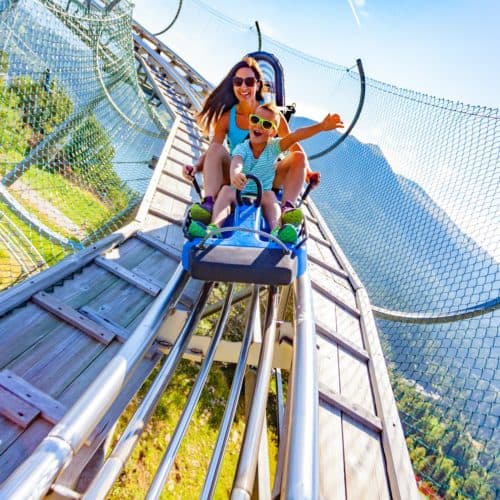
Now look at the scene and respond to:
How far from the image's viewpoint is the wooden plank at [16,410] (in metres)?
0.88

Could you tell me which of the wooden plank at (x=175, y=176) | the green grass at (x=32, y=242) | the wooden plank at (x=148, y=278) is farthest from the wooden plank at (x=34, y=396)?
the wooden plank at (x=175, y=176)

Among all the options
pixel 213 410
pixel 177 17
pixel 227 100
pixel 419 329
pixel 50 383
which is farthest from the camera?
pixel 177 17

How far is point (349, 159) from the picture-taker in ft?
10.5

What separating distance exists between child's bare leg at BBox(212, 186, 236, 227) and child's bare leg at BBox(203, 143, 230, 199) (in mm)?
80

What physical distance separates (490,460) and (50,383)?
1395 millimetres

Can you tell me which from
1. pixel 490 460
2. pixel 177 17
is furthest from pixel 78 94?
pixel 177 17

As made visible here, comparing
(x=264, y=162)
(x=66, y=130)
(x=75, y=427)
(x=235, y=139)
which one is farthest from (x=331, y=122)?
(x=66, y=130)

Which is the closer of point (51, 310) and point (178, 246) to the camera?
point (51, 310)

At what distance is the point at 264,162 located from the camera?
1.51 meters

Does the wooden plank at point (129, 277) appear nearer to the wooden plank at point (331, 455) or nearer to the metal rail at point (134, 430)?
the metal rail at point (134, 430)

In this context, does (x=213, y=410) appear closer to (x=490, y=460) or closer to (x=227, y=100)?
(x=490, y=460)

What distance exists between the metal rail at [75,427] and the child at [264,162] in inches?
17.5

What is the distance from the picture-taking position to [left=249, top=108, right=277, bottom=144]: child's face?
4.66ft

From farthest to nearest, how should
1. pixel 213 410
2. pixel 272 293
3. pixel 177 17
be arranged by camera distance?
1. pixel 177 17
2. pixel 213 410
3. pixel 272 293
